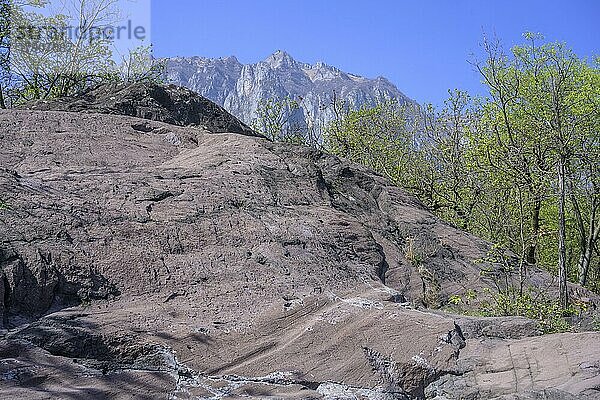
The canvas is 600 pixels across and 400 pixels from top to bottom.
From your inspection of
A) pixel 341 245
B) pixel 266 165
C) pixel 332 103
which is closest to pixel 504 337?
pixel 341 245

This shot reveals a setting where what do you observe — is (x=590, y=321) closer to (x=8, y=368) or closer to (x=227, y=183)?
(x=227, y=183)

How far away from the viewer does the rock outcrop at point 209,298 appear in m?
4.23

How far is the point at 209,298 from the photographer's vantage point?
511 centimetres

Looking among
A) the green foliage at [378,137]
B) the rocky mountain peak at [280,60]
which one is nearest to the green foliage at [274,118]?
the green foliage at [378,137]

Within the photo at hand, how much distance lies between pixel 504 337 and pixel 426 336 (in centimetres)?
69

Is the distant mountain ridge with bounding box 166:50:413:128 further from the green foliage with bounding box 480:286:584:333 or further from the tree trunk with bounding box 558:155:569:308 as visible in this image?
the green foliage with bounding box 480:286:584:333

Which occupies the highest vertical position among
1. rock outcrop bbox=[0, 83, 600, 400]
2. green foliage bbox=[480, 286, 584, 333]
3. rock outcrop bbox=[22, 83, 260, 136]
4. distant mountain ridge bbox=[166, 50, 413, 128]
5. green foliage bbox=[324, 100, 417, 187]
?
distant mountain ridge bbox=[166, 50, 413, 128]

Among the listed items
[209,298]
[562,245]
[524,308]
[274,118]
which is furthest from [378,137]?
[209,298]

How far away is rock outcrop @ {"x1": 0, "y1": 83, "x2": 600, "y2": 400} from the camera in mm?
4230

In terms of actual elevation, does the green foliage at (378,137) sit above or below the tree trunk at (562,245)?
above

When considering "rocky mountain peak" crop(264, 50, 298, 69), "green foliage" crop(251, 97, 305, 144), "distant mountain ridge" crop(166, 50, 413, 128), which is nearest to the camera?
"green foliage" crop(251, 97, 305, 144)

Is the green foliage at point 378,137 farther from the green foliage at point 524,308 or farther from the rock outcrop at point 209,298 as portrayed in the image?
the rock outcrop at point 209,298

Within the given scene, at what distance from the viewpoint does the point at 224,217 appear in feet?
19.9

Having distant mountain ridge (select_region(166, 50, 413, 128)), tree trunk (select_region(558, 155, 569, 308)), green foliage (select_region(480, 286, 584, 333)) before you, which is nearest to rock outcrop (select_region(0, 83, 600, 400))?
green foliage (select_region(480, 286, 584, 333))
